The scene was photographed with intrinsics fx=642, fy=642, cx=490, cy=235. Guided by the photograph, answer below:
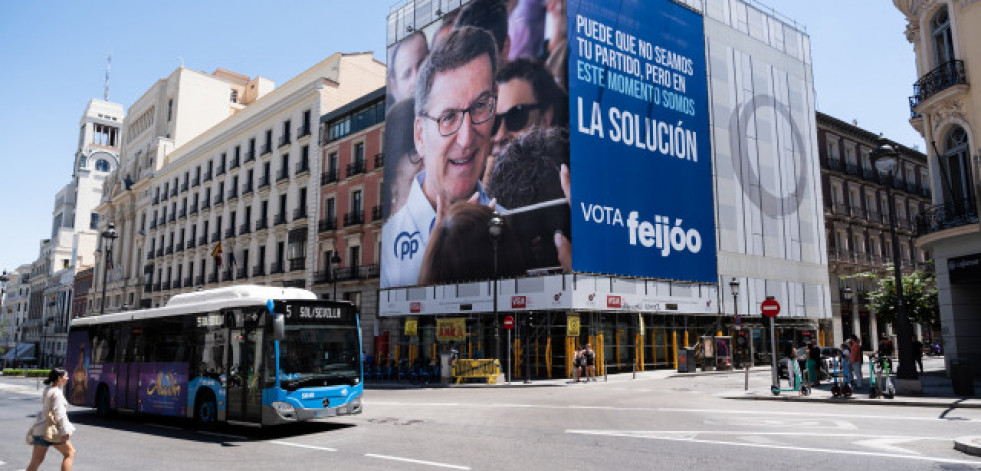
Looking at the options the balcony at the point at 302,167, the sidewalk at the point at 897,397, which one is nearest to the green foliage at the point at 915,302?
the sidewalk at the point at 897,397

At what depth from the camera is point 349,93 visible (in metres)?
48.1

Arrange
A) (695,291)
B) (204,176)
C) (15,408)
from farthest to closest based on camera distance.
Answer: (204,176) < (695,291) < (15,408)

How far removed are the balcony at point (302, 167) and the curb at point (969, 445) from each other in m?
42.6

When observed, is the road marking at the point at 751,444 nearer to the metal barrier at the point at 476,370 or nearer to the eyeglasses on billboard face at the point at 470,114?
the metal barrier at the point at 476,370

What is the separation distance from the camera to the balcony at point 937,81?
2100 cm

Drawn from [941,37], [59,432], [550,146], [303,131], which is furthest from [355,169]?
[59,432]

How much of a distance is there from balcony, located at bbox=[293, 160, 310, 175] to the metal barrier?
80.6 ft

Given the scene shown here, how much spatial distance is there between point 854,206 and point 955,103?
100.0 ft

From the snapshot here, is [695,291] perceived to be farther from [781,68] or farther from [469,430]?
[469,430]

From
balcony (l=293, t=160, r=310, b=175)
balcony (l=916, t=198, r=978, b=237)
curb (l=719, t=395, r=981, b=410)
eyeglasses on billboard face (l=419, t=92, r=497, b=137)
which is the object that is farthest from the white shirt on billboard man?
balcony (l=916, t=198, r=978, b=237)

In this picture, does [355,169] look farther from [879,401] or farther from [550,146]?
[879,401]

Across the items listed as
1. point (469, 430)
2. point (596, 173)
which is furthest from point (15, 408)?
point (596, 173)

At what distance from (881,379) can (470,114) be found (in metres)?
23.4

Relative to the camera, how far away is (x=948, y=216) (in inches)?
846
